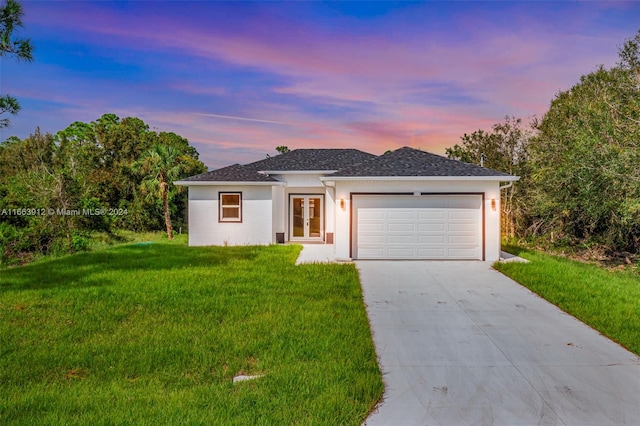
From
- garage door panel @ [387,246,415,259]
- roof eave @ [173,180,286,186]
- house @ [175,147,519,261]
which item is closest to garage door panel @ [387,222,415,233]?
house @ [175,147,519,261]

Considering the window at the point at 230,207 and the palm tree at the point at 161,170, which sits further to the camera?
the palm tree at the point at 161,170

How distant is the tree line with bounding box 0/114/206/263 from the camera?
1739 cm

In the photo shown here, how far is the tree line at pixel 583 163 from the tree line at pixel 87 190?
65.4ft

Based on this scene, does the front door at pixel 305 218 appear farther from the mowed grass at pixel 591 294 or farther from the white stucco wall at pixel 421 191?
the mowed grass at pixel 591 294

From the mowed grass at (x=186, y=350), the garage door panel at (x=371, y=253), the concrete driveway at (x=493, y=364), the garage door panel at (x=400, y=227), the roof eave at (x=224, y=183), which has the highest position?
the roof eave at (x=224, y=183)

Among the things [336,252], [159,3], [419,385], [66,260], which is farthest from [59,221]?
[419,385]

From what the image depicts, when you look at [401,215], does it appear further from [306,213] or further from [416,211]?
[306,213]

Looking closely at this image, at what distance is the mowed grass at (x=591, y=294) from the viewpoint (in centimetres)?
631

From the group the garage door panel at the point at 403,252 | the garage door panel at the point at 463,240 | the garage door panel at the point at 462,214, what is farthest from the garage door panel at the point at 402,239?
the garage door panel at the point at 462,214

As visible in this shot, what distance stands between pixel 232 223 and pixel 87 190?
8.77 meters

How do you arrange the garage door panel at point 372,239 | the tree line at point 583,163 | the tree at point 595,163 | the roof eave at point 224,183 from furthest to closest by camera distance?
1. the roof eave at point 224,183
2. the garage door panel at point 372,239
3. the tree line at point 583,163
4. the tree at point 595,163

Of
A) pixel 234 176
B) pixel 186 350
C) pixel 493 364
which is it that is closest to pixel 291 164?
pixel 234 176

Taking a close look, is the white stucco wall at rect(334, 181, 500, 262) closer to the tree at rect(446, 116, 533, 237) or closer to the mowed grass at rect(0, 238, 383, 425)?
the mowed grass at rect(0, 238, 383, 425)

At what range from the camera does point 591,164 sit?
44.5ft
